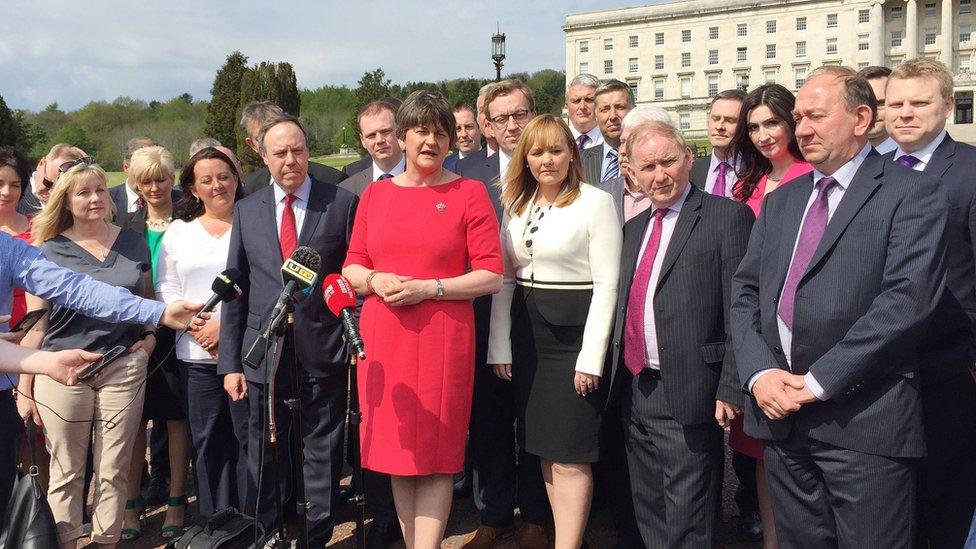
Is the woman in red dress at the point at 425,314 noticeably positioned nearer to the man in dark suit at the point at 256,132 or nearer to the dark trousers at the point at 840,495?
the dark trousers at the point at 840,495

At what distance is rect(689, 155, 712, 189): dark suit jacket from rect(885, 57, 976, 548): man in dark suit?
166 centimetres

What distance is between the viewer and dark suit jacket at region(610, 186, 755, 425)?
145 inches

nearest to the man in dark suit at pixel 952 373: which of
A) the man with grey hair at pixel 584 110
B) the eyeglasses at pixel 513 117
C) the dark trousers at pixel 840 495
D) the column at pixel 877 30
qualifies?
the dark trousers at pixel 840 495

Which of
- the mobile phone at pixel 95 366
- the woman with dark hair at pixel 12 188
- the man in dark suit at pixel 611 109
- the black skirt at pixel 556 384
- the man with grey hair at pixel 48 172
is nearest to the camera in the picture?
the mobile phone at pixel 95 366

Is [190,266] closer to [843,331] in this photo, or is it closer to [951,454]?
[843,331]

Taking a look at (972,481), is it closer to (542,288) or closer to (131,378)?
(542,288)

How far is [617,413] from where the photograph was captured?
4395 mm

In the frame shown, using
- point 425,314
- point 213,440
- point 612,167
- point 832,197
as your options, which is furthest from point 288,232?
point 832,197

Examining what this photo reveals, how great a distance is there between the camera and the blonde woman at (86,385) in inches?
178

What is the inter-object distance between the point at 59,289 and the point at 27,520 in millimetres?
1129

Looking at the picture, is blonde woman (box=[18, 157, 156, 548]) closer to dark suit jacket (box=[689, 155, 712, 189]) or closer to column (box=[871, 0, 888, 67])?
dark suit jacket (box=[689, 155, 712, 189])

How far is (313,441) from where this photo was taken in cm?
456

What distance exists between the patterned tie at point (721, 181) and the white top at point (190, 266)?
3326 millimetres

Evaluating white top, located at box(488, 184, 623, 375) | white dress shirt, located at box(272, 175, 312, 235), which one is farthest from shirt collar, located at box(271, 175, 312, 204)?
white top, located at box(488, 184, 623, 375)
